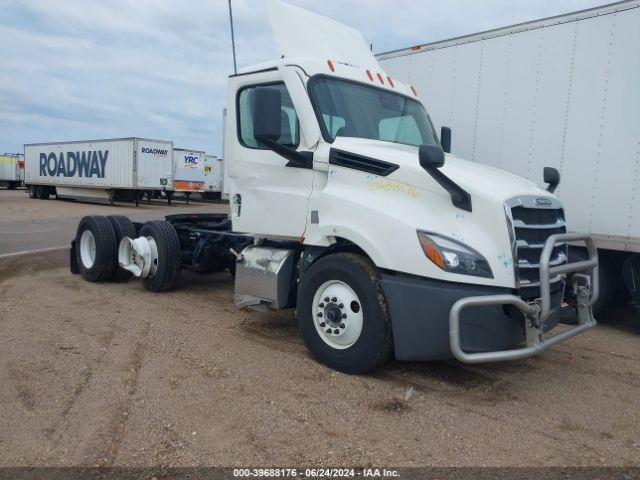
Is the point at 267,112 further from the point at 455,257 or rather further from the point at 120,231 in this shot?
the point at 120,231

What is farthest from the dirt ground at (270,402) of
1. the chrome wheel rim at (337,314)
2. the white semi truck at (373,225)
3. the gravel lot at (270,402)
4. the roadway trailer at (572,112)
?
the roadway trailer at (572,112)

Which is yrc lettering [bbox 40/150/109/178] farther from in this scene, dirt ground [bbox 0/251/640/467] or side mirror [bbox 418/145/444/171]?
side mirror [bbox 418/145/444/171]

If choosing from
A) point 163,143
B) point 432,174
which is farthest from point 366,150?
point 163,143

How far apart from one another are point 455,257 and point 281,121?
6.72 feet

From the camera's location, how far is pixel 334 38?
627 centimetres

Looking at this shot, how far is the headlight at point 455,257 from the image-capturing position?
13.5 ft

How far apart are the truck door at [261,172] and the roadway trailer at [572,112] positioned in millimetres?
2794

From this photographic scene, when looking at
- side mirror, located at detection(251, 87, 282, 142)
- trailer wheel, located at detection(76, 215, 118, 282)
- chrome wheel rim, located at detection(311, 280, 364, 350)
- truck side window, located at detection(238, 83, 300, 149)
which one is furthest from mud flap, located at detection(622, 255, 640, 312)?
trailer wheel, located at detection(76, 215, 118, 282)

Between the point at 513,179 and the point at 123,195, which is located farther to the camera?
the point at 123,195

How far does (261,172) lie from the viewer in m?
5.67

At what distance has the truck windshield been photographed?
205 inches

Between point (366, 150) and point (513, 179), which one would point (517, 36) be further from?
point (366, 150)

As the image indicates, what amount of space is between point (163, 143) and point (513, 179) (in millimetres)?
26065

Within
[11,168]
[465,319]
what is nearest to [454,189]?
[465,319]
